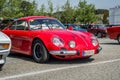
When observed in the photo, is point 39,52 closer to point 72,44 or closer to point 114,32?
point 72,44

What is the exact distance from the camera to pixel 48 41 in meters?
8.41

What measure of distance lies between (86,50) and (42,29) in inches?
62.6

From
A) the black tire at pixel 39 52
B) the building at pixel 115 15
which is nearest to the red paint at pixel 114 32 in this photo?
the black tire at pixel 39 52

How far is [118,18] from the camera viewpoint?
6225cm

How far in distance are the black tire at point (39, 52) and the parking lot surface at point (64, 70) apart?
16cm

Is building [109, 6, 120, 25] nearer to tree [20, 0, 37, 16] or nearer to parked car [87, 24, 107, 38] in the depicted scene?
tree [20, 0, 37, 16]

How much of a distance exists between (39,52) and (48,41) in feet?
1.95

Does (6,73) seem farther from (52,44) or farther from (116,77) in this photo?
(116,77)

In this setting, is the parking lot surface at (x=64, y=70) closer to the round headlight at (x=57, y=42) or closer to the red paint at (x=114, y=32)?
the round headlight at (x=57, y=42)

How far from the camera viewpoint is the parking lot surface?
6.64 meters

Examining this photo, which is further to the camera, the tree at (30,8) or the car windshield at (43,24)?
the tree at (30,8)

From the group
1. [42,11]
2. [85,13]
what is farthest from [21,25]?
[85,13]

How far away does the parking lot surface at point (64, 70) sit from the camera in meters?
6.64

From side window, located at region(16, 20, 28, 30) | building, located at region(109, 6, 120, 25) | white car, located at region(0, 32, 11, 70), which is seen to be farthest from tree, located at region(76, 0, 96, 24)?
white car, located at region(0, 32, 11, 70)
